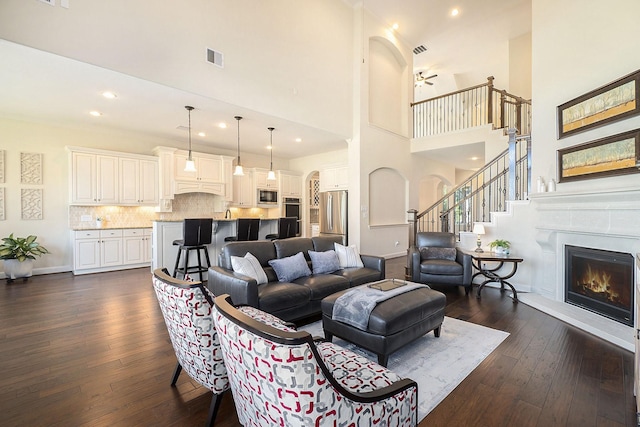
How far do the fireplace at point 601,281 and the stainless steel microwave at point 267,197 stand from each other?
6.66m

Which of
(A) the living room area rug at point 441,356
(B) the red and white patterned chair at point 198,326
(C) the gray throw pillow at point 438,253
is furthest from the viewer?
(C) the gray throw pillow at point 438,253

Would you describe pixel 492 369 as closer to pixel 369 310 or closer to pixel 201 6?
pixel 369 310

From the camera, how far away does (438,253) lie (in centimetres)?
468

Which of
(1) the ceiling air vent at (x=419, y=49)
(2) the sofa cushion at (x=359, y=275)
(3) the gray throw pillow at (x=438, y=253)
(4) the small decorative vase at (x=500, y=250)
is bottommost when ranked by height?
(2) the sofa cushion at (x=359, y=275)

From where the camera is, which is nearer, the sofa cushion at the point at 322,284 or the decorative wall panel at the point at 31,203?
the sofa cushion at the point at 322,284

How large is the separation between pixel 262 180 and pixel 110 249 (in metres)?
3.95

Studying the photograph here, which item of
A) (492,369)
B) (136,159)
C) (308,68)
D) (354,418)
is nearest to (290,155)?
(308,68)

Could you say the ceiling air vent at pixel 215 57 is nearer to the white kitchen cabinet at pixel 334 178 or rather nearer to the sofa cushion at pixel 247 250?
the sofa cushion at pixel 247 250

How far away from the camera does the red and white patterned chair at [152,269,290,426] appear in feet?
5.17

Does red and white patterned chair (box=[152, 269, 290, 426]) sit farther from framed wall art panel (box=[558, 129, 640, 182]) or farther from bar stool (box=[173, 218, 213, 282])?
framed wall art panel (box=[558, 129, 640, 182])

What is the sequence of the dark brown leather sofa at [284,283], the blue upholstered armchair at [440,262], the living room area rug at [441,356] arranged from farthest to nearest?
the blue upholstered armchair at [440,262]
the dark brown leather sofa at [284,283]
the living room area rug at [441,356]

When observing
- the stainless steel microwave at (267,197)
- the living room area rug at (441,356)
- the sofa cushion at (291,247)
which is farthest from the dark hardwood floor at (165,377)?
the stainless steel microwave at (267,197)

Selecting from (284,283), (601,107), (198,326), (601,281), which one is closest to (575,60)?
(601,107)

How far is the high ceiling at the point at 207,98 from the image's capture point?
Answer: 354 cm
